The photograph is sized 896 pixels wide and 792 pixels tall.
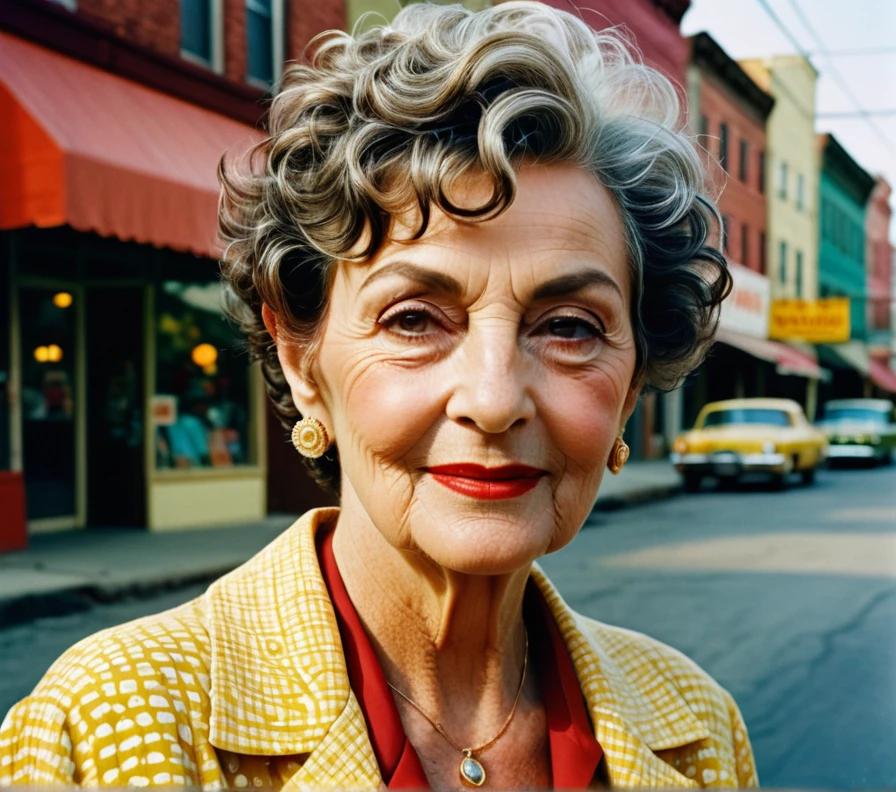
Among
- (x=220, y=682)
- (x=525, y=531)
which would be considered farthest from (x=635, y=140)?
(x=220, y=682)

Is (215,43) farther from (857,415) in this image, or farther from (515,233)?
(857,415)

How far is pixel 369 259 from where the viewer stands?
140cm

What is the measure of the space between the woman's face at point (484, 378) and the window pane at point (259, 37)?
10528mm

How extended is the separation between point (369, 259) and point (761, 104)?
7702mm

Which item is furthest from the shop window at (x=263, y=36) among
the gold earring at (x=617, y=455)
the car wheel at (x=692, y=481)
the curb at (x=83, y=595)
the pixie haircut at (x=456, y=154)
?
the car wheel at (x=692, y=481)

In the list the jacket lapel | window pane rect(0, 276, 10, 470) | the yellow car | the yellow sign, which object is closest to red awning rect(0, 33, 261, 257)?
window pane rect(0, 276, 10, 470)

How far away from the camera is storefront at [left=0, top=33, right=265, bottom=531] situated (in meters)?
8.20

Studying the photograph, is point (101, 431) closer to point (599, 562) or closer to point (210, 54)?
point (210, 54)

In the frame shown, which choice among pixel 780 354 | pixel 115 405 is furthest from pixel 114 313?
pixel 780 354

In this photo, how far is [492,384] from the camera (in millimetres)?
1296

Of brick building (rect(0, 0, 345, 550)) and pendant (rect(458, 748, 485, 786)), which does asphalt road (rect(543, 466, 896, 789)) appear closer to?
pendant (rect(458, 748, 485, 786))

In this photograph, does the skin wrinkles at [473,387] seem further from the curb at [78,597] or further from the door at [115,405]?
the door at [115,405]

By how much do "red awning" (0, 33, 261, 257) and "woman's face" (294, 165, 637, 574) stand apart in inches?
239

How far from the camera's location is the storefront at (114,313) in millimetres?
8195
